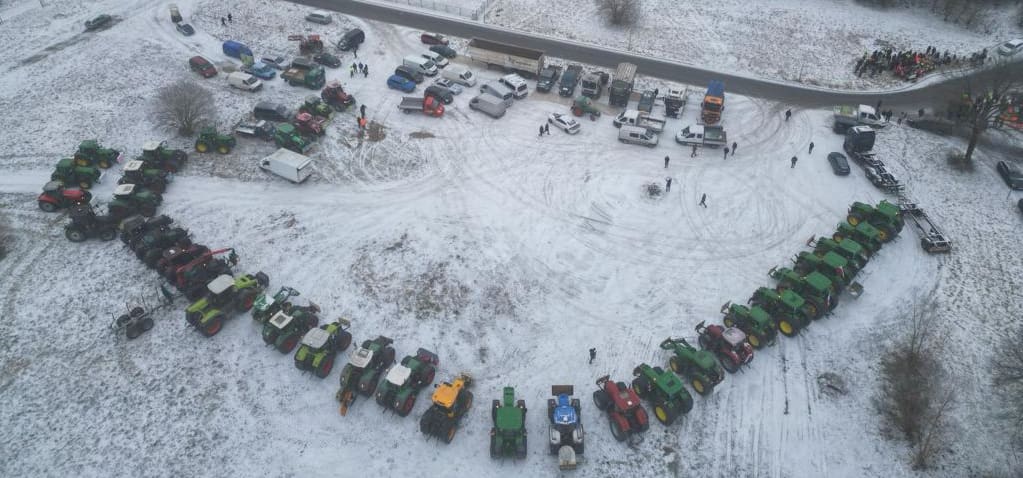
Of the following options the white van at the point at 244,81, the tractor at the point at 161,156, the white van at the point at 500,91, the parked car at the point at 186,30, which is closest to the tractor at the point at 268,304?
the tractor at the point at 161,156

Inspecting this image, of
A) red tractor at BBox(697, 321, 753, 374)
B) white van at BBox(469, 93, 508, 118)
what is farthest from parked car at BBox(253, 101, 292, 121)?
red tractor at BBox(697, 321, 753, 374)

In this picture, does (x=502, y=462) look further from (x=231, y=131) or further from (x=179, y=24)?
(x=179, y=24)

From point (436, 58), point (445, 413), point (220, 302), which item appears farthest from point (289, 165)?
point (445, 413)

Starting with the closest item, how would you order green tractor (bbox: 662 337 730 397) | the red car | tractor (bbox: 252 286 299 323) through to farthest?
green tractor (bbox: 662 337 730 397) → tractor (bbox: 252 286 299 323) → the red car

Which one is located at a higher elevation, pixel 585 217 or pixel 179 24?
pixel 179 24

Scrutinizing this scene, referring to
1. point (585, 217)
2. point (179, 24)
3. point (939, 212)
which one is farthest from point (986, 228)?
point (179, 24)

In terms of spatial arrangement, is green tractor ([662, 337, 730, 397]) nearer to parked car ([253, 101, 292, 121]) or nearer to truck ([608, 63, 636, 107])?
truck ([608, 63, 636, 107])

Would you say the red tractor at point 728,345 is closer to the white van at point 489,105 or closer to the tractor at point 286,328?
the tractor at point 286,328
